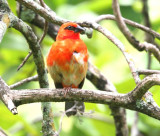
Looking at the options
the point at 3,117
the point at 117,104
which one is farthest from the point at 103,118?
the point at 117,104

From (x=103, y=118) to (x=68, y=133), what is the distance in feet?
1.68

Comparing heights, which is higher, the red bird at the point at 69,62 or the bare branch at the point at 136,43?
the bare branch at the point at 136,43

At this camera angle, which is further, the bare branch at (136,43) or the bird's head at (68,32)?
the bird's head at (68,32)

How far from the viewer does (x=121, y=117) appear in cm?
486

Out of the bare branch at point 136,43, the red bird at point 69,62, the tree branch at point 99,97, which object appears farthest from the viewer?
the red bird at point 69,62

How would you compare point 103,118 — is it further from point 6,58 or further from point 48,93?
point 48,93

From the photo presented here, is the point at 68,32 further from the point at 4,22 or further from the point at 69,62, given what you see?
the point at 4,22

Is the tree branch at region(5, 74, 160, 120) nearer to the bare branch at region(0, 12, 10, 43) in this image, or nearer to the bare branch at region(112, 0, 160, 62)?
the bare branch at region(0, 12, 10, 43)

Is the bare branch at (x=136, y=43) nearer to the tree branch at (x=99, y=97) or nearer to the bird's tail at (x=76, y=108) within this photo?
the bird's tail at (x=76, y=108)

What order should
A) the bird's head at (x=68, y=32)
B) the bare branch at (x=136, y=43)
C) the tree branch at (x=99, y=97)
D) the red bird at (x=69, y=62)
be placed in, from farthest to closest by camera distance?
the bird's head at (x=68, y=32) → the red bird at (x=69, y=62) → the bare branch at (x=136, y=43) → the tree branch at (x=99, y=97)

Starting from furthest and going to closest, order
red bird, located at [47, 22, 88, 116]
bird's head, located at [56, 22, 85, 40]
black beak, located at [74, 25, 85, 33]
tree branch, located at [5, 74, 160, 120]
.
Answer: bird's head, located at [56, 22, 85, 40] < black beak, located at [74, 25, 85, 33] < red bird, located at [47, 22, 88, 116] < tree branch, located at [5, 74, 160, 120]

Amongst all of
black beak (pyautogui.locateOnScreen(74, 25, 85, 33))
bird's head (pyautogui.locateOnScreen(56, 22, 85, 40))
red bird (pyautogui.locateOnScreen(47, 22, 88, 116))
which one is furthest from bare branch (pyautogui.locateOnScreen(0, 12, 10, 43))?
bird's head (pyautogui.locateOnScreen(56, 22, 85, 40))

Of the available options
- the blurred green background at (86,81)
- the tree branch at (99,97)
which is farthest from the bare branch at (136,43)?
the tree branch at (99,97)

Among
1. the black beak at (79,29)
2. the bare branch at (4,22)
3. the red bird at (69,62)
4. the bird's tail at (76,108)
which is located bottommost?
the bird's tail at (76,108)
